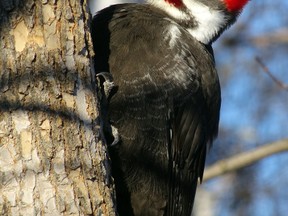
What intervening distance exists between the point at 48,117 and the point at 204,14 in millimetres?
2013

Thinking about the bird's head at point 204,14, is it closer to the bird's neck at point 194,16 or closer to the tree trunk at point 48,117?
the bird's neck at point 194,16

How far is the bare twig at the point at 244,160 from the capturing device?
5.66m

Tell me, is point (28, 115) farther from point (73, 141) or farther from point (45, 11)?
point (45, 11)

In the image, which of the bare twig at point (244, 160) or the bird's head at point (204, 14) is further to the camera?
the bare twig at point (244, 160)

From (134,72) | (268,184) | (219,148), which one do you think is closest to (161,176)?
(134,72)

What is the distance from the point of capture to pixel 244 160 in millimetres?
5887

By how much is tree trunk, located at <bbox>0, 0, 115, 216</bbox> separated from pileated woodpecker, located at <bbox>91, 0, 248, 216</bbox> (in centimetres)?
77

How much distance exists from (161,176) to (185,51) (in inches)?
30.0

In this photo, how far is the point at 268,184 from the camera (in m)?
12.4

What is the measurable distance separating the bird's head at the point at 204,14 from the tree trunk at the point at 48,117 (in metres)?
1.46

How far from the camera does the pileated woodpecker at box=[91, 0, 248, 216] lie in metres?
4.25

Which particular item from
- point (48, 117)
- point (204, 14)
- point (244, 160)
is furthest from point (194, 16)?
point (48, 117)

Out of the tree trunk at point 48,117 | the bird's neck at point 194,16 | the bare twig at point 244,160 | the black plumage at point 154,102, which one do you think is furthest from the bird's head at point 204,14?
the tree trunk at point 48,117

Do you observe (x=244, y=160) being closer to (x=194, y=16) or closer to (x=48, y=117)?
(x=194, y=16)
